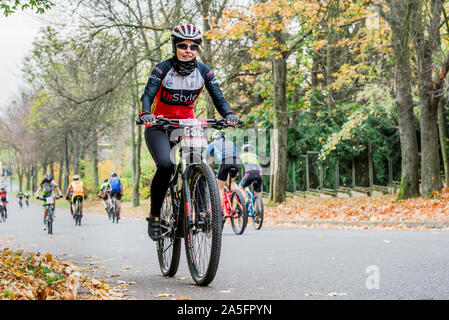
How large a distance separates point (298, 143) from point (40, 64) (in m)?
12.2

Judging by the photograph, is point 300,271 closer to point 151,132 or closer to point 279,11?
point 151,132

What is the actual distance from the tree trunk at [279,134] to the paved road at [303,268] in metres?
13.0

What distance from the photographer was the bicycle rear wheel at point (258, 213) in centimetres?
1274

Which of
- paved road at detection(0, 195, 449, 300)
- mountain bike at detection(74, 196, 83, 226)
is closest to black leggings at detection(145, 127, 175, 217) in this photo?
paved road at detection(0, 195, 449, 300)

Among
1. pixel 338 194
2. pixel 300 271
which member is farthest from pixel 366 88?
pixel 300 271

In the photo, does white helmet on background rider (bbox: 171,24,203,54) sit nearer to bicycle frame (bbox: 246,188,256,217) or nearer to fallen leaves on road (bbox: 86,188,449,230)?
bicycle frame (bbox: 246,188,256,217)

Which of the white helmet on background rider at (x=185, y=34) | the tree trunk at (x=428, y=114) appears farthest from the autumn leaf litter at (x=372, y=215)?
the white helmet on background rider at (x=185, y=34)

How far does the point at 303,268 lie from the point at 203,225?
6.01 feet

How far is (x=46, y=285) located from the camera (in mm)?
4996

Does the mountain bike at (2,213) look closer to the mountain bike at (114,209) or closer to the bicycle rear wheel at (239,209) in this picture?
the mountain bike at (114,209)

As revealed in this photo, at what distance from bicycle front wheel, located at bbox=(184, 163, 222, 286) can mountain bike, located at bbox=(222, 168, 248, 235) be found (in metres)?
6.02

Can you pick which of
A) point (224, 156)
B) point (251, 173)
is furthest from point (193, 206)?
point (251, 173)

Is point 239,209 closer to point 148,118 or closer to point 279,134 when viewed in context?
point 148,118

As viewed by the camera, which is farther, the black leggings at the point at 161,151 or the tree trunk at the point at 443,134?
the tree trunk at the point at 443,134
